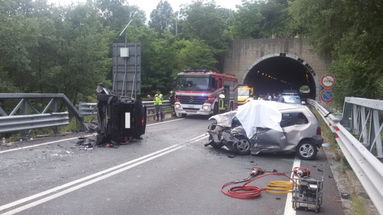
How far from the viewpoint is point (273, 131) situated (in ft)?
33.3

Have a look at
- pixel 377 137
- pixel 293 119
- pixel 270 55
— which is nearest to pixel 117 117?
pixel 293 119

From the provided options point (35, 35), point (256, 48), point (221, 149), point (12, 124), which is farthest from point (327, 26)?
point (256, 48)

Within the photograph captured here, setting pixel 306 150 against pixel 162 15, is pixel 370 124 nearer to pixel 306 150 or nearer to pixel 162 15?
pixel 306 150

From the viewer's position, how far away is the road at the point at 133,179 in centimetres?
537

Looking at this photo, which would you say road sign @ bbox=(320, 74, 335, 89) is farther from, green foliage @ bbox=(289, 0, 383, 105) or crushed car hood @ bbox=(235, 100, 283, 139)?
crushed car hood @ bbox=(235, 100, 283, 139)

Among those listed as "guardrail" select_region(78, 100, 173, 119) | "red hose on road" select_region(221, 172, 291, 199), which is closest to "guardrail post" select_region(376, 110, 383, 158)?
"red hose on road" select_region(221, 172, 291, 199)

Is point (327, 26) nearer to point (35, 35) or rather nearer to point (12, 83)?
point (35, 35)

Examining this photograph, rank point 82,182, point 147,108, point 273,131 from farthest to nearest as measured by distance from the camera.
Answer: point 147,108, point 273,131, point 82,182

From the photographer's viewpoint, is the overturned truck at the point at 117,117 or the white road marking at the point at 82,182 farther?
the overturned truck at the point at 117,117

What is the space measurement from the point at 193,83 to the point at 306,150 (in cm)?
1324

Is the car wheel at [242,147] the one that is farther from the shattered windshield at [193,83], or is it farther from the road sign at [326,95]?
the shattered windshield at [193,83]

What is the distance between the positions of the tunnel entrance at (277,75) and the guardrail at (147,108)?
66.8 feet

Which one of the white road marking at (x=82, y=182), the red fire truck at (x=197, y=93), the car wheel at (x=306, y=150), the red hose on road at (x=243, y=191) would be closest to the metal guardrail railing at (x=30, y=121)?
the white road marking at (x=82, y=182)

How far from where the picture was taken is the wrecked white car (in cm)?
1006
